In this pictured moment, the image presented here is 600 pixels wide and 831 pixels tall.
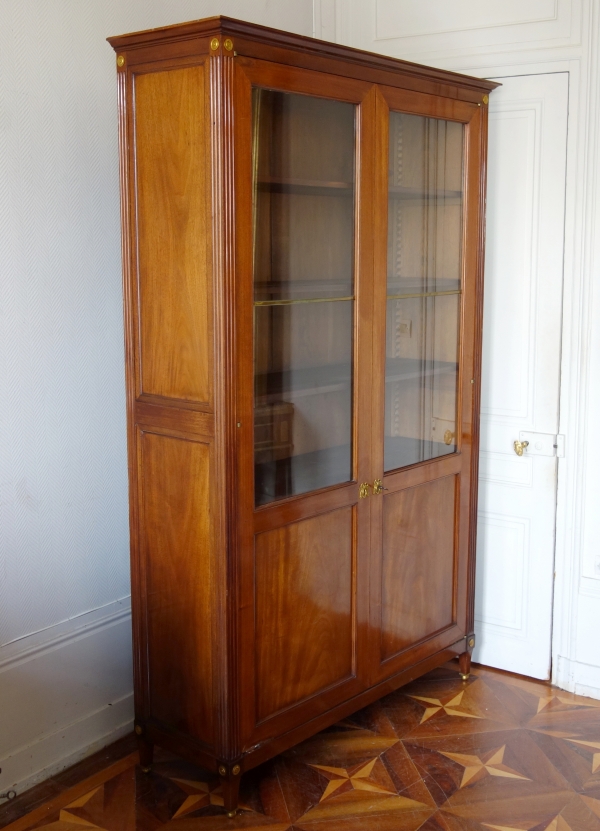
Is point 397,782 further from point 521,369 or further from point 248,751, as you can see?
point 521,369

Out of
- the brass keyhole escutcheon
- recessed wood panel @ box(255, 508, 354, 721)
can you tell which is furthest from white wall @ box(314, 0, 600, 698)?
recessed wood panel @ box(255, 508, 354, 721)

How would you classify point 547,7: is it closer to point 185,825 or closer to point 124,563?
point 124,563

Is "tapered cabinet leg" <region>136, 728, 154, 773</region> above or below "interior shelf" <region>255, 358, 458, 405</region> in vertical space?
below

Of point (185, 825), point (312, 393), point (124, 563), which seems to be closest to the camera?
point (185, 825)

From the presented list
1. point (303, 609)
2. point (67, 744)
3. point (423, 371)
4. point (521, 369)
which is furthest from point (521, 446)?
point (67, 744)

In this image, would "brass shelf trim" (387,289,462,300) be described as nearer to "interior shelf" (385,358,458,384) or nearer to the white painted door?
"interior shelf" (385,358,458,384)

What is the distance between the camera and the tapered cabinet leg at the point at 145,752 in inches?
106

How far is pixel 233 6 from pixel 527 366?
5.41 feet

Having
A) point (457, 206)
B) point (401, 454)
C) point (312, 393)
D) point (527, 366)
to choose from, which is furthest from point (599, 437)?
point (312, 393)

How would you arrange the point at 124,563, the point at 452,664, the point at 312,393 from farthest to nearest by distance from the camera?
the point at 452,664, the point at 124,563, the point at 312,393

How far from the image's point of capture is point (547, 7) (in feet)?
10.1

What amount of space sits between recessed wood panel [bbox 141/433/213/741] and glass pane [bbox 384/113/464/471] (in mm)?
737

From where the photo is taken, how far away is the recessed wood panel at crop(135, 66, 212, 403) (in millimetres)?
2279

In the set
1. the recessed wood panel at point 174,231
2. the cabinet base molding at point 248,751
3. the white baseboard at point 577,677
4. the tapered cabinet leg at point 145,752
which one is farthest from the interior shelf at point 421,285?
the tapered cabinet leg at point 145,752
